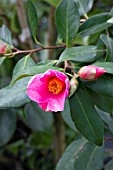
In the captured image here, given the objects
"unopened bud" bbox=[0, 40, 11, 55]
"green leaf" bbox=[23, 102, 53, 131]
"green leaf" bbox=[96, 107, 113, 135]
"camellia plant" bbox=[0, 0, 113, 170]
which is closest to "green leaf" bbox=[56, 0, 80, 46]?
"camellia plant" bbox=[0, 0, 113, 170]

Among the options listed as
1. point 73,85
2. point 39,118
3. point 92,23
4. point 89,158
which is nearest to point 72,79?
point 73,85

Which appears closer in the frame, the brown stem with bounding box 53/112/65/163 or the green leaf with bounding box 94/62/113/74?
the green leaf with bounding box 94/62/113/74

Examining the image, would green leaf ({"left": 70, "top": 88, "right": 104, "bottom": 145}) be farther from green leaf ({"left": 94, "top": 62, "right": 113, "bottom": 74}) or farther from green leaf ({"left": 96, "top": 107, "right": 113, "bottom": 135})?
green leaf ({"left": 96, "top": 107, "right": 113, "bottom": 135})

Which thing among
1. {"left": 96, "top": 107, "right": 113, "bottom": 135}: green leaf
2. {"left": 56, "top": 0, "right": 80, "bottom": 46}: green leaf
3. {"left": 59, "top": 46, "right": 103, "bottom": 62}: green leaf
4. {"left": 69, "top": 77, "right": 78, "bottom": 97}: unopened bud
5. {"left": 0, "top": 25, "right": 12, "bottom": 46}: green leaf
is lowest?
{"left": 96, "top": 107, "right": 113, "bottom": 135}: green leaf

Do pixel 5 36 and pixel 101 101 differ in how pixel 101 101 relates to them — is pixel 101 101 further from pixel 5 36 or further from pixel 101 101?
pixel 5 36

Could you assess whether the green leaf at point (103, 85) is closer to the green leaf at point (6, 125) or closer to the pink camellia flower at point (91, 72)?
the pink camellia flower at point (91, 72)

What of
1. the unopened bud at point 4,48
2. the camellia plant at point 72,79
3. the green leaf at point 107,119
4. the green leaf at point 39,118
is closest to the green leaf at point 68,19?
the camellia plant at point 72,79

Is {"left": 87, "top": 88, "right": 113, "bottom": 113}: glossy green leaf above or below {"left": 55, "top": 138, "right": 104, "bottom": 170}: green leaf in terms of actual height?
above
